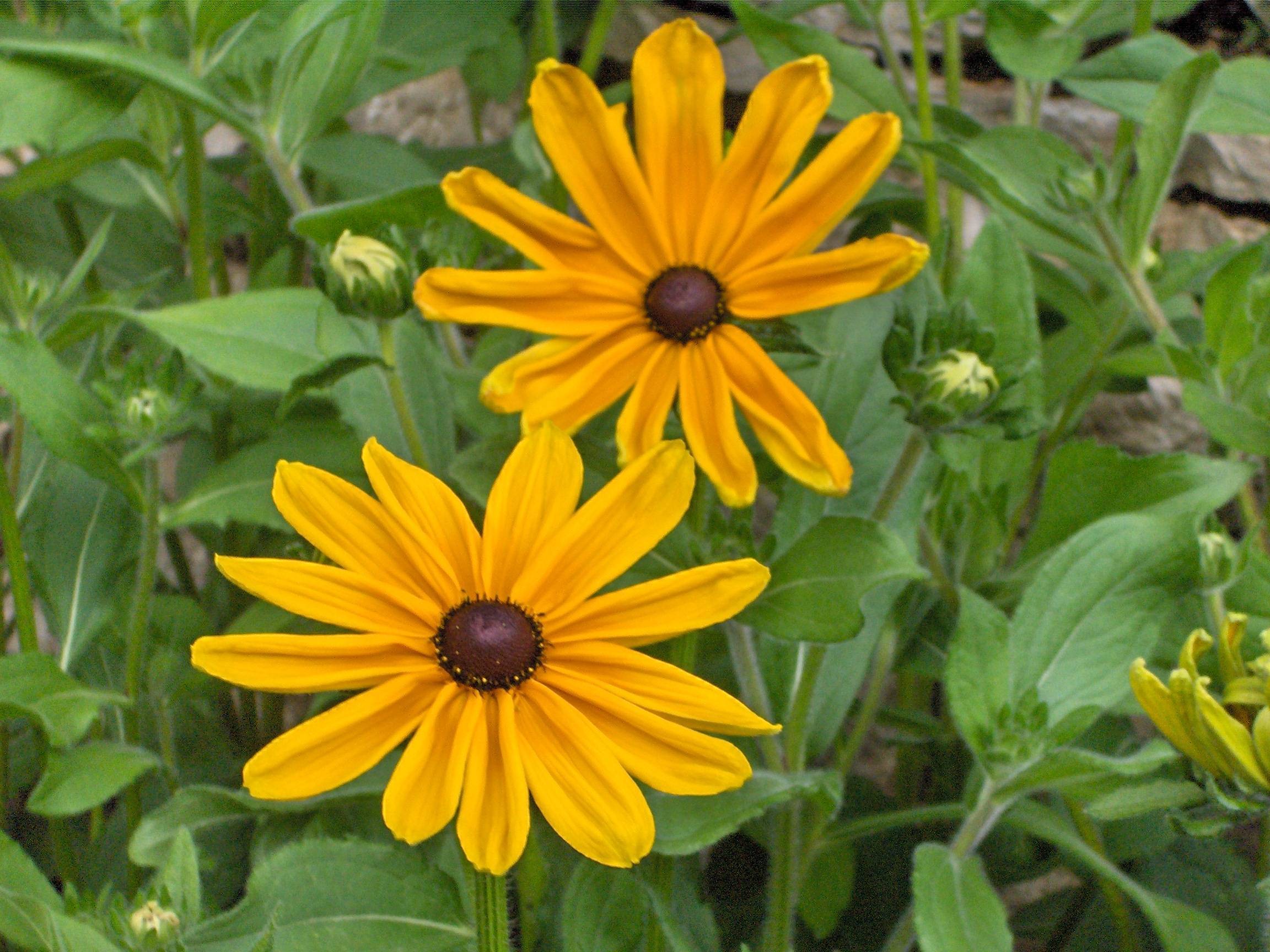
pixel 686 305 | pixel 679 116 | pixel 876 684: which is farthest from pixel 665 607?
pixel 876 684

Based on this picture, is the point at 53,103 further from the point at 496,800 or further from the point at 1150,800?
the point at 1150,800

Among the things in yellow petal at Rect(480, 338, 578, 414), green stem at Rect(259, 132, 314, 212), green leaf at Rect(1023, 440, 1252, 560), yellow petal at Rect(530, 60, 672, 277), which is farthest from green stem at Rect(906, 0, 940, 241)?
green stem at Rect(259, 132, 314, 212)

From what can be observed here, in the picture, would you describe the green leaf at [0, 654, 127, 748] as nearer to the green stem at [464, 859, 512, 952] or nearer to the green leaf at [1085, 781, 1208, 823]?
the green stem at [464, 859, 512, 952]

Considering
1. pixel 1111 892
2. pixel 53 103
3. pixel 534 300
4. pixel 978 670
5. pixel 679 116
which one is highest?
pixel 53 103

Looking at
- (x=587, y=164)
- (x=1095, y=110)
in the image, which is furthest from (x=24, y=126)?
(x=1095, y=110)

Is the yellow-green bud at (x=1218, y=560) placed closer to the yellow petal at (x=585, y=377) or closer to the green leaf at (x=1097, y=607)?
the green leaf at (x=1097, y=607)

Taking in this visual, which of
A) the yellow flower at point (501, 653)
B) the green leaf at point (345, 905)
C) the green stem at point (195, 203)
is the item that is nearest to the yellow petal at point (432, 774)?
the yellow flower at point (501, 653)

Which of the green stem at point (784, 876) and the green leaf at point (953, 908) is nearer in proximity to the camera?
the green leaf at point (953, 908)
